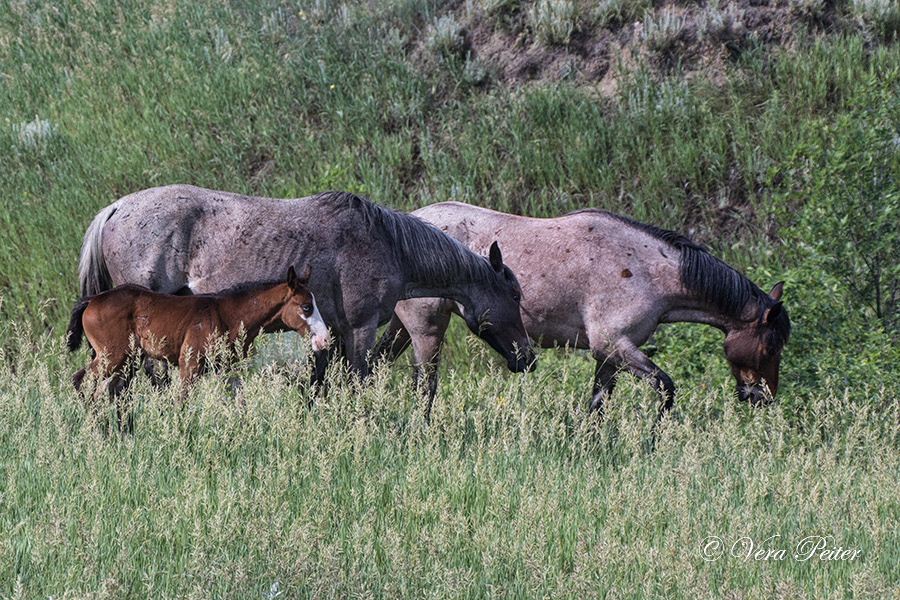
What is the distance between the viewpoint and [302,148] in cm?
1324

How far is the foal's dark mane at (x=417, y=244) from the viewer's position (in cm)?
711

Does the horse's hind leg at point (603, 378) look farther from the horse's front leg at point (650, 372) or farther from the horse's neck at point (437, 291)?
the horse's neck at point (437, 291)

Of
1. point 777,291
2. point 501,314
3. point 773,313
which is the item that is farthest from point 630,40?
point 501,314

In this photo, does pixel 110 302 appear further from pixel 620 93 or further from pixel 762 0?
pixel 762 0

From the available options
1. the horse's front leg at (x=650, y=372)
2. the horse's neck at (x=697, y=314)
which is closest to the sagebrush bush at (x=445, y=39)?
the horse's neck at (x=697, y=314)

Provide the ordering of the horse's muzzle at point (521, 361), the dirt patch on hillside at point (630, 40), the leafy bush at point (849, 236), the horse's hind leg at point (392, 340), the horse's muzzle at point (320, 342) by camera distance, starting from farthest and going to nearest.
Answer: the dirt patch on hillside at point (630, 40)
the horse's hind leg at point (392, 340)
the leafy bush at point (849, 236)
the horse's muzzle at point (521, 361)
the horse's muzzle at point (320, 342)

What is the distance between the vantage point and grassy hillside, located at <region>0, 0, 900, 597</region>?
12.9ft

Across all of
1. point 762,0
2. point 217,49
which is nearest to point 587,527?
point 762,0

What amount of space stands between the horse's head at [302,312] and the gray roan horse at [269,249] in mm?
644

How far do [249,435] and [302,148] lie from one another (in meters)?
8.70

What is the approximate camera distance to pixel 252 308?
20.3ft

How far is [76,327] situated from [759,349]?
17.2 ft

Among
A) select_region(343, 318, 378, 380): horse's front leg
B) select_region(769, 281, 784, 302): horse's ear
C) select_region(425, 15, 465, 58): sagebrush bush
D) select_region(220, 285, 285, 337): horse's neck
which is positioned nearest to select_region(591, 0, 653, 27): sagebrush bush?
select_region(425, 15, 465, 58): sagebrush bush

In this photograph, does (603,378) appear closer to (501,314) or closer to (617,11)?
(501,314)
